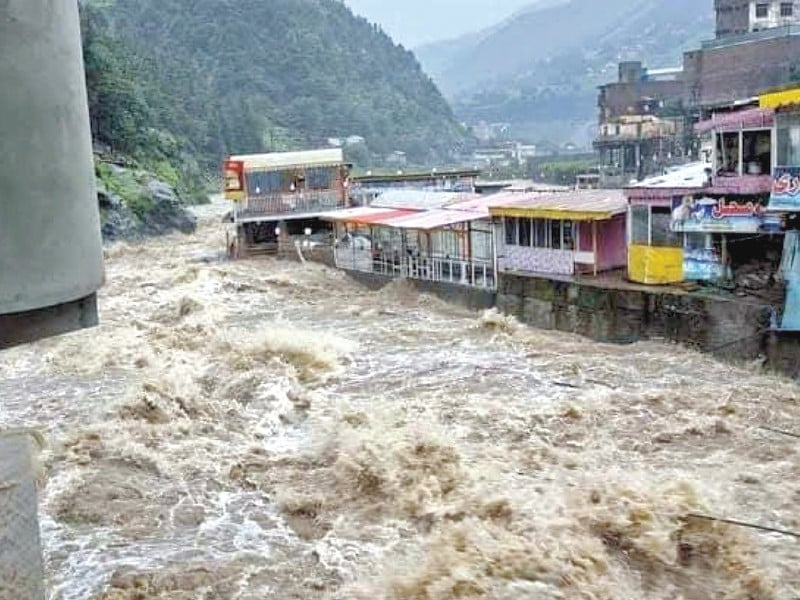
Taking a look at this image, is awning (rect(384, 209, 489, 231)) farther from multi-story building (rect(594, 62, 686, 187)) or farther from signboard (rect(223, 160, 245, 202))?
multi-story building (rect(594, 62, 686, 187))

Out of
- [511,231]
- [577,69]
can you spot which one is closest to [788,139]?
[511,231]

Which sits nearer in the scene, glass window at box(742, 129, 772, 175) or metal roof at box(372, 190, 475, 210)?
glass window at box(742, 129, 772, 175)

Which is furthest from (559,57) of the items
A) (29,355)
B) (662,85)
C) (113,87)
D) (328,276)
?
(29,355)

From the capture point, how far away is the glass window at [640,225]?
59.0 ft

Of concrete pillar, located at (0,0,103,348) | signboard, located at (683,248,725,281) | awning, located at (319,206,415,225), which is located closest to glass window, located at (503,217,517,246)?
signboard, located at (683,248,725,281)

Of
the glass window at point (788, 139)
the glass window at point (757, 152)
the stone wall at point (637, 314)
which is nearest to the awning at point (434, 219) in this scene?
the stone wall at point (637, 314)

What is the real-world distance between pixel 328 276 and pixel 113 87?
2700 cm

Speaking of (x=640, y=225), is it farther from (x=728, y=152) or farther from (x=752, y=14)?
(x=752, y=14)

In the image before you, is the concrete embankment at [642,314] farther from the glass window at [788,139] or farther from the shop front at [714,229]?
the glass window at [788,139]

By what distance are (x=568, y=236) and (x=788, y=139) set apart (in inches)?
227

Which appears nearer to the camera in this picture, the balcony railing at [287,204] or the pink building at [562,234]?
the pink building at [562,234]

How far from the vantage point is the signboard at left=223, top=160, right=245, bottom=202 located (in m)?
32.2

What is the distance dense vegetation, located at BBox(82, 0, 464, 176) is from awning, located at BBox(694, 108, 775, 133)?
150ft

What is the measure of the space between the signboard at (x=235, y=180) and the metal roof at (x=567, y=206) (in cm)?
1280
